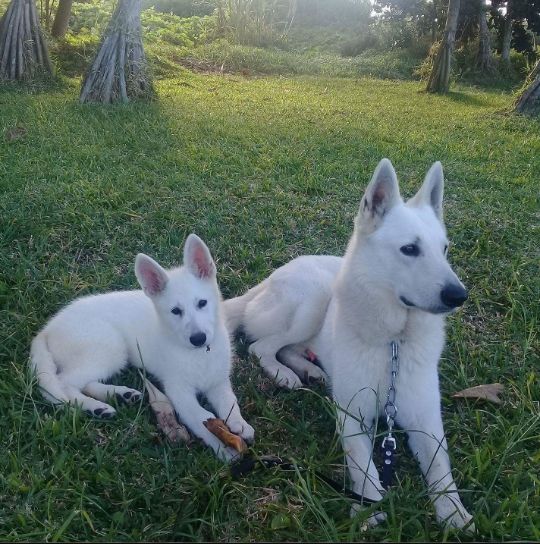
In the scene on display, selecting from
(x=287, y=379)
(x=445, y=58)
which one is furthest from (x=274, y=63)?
(x=287, y=379)

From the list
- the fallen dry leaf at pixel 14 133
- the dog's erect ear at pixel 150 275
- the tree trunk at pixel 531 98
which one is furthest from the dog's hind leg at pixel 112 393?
the tree trunk at pixel 531 98

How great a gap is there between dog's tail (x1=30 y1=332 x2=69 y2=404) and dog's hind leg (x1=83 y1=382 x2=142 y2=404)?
14 cm

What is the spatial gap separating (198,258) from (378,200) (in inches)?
37.1

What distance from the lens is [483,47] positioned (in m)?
15.9

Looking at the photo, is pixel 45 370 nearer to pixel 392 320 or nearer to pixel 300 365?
pixel 300 365

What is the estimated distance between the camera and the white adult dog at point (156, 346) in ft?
8.58

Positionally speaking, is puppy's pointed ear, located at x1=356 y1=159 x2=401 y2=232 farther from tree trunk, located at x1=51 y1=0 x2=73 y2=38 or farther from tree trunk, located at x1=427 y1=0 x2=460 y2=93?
tree trunk, located at x1=51 y1=0 x2=73 y2=38

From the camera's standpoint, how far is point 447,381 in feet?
9.35

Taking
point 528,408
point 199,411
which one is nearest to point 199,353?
point 199,411

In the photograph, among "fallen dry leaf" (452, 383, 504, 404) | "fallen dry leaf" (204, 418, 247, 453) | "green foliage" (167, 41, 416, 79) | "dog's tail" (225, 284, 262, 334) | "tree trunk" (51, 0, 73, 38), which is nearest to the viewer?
"fallen dry leaf" (204, 418, 247, 453)

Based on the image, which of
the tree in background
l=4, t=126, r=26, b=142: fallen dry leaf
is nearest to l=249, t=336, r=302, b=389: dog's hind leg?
l=4, t=126, r=26, b=142: fallen dry leaf

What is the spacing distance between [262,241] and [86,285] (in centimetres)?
130

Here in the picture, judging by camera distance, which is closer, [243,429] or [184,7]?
[243,429]

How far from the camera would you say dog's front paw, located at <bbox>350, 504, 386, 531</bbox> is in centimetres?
187
